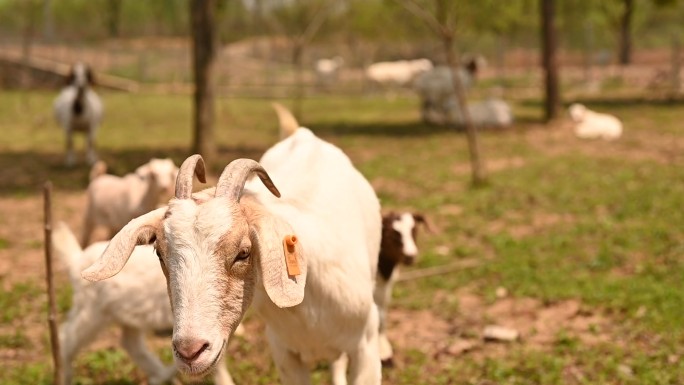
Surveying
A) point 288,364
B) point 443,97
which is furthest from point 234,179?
point 443,97

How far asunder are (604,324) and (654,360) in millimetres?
837

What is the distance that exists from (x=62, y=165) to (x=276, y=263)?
1296cm

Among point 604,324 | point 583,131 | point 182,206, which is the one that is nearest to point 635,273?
point 604,324

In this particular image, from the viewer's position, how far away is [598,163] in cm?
1392

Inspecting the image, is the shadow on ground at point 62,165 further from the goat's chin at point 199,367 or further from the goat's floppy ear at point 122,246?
the goat's chin at point 199,367

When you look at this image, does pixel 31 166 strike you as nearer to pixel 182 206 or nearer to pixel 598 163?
pixel 598 163

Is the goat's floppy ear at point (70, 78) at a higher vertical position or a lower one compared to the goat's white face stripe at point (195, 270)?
higher

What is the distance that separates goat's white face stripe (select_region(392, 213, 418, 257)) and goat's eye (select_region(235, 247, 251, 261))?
3110 mm

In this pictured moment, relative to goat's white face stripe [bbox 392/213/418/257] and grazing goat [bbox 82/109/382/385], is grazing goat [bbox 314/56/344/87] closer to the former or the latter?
goat's white face stripe [bbox 392/213/418/257]

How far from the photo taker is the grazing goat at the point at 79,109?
14844mm

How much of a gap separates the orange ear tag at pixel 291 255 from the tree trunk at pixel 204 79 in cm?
1083

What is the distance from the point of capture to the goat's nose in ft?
9.92

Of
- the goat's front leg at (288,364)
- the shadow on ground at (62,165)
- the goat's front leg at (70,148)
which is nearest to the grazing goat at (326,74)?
the shadow on ground at (62,165)

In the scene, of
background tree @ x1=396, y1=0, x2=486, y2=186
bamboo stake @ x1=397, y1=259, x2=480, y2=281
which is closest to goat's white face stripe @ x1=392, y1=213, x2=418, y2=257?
bamboo stake @ x1=397, y1=259, x2=480, y2=281
